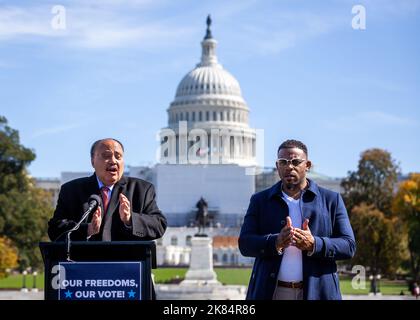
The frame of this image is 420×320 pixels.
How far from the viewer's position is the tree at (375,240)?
194 feet

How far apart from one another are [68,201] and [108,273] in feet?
4.88

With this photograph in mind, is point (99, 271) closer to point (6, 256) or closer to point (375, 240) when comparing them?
point (6, 256)

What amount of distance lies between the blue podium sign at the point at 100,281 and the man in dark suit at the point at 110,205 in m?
0.71

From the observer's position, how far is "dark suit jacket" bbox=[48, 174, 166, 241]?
6.91 meters

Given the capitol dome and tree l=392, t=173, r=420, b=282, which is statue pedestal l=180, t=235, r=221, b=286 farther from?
the capitol dome

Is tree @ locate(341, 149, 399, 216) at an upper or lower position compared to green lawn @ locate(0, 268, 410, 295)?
upper

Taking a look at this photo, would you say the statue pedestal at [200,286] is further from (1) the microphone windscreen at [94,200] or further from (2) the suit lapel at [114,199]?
(1) the microphone windscreen at [94,200]

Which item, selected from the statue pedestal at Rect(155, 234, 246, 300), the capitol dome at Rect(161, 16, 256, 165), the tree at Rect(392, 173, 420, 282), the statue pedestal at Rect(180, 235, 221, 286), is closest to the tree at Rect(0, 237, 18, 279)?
the statue pedestal at Rect(155, 234, 246, 300)

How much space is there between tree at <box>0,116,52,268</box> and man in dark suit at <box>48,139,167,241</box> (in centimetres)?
5091

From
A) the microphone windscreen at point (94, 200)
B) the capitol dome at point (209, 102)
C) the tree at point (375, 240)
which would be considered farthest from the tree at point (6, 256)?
the capitol dome at point (209, 102)

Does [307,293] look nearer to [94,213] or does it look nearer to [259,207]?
[259,207]

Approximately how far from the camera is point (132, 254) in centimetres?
598

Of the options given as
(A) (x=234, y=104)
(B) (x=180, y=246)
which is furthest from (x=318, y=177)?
(B) (x=180, y=246)

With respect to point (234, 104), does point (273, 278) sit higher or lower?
lower
